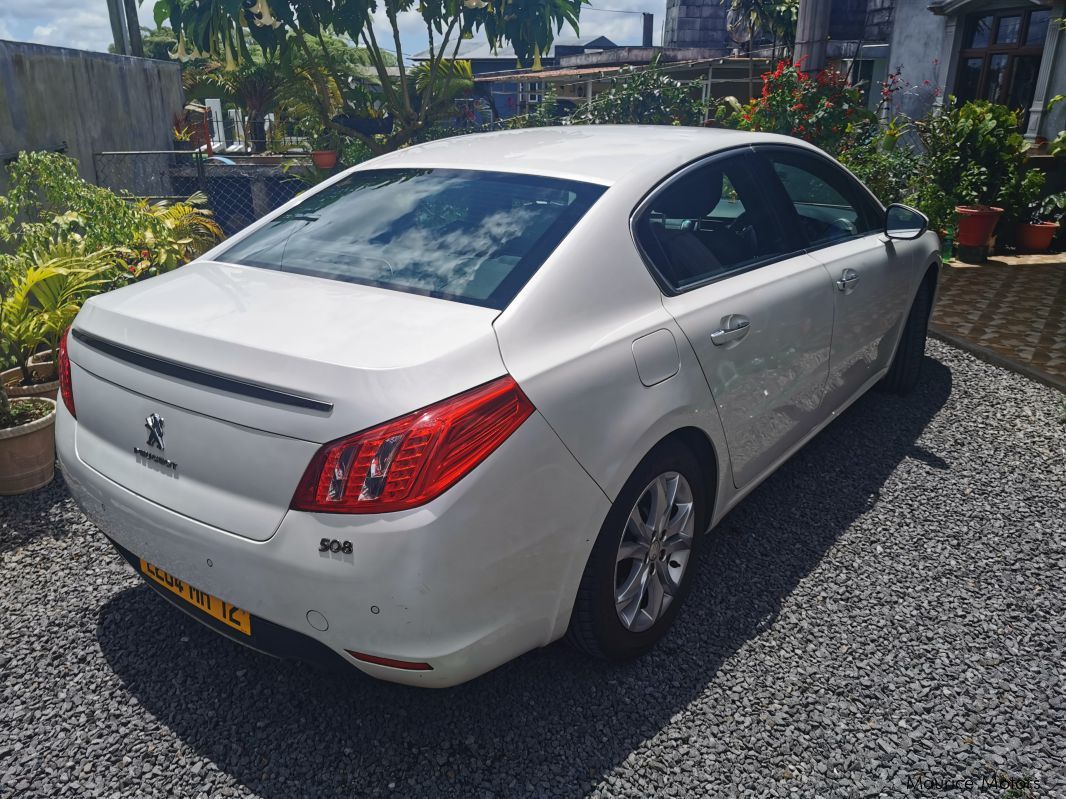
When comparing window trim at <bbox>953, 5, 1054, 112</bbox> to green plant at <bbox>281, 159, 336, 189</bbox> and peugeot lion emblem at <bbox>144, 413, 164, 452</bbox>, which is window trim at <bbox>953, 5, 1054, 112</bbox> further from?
peugeot lion emblem at <bbox>144, 413, 164, 452</bbox>

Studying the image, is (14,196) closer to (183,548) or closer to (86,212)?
(86,212)

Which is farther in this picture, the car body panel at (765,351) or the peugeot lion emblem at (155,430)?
the car body panel at (765,351)

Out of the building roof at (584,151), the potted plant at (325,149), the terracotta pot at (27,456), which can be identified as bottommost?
the terracotta pot at (27,456)

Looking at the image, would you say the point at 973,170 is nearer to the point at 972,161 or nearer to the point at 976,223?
the point at 972,161

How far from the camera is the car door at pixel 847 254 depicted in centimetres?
379

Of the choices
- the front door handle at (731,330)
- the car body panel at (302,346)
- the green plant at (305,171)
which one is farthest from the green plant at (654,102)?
the car body panel at (302,346)

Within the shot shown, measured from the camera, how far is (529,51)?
15172 millimetres

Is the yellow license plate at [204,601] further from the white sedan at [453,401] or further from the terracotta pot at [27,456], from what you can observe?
the terracotta pot at [27,456]

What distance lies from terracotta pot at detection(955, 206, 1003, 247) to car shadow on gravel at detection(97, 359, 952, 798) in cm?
762

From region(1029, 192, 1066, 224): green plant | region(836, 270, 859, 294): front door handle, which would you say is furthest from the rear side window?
region(1029, 192, 1066, 224): green plant

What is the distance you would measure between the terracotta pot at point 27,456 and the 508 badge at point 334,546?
275cm

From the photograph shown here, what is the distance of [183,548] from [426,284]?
1014 mm

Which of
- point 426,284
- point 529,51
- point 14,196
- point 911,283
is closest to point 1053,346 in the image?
point 911,283

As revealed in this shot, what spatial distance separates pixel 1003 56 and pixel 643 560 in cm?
1423
